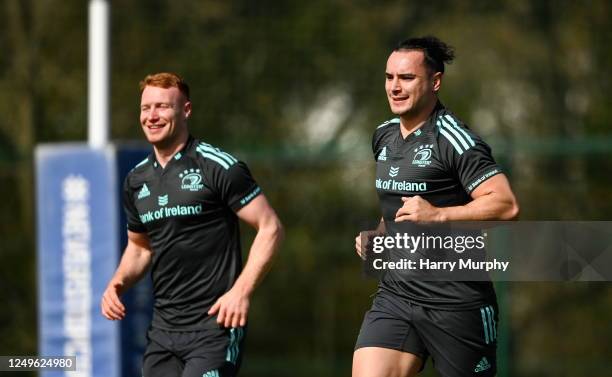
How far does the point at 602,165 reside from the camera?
37.4 ft

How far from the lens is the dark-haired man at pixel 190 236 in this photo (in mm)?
6117

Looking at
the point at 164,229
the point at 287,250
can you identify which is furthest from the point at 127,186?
the point at 287,250

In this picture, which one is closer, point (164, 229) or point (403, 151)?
point (403, 151)

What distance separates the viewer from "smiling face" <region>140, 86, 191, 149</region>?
20.5ft

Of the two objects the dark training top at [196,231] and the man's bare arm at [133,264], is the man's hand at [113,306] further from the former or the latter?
the dark training top at [196,231]

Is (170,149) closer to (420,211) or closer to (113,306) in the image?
(113,306)

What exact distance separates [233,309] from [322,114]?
23.1 ft

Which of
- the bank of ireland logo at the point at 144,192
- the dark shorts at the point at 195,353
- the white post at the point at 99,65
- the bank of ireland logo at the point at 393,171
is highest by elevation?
the white post at the point at 99,65

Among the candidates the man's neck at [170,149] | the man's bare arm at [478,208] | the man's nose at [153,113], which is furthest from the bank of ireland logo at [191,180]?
the man's bare arm at [478,208]

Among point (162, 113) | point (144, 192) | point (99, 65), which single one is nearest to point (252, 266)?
point (144, 192)

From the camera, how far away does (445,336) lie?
227 inches

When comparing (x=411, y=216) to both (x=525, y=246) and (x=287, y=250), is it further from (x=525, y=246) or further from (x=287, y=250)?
(x=287, y=250)

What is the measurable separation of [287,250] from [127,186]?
5.90 meters

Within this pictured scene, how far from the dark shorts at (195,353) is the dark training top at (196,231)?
0.06 m
